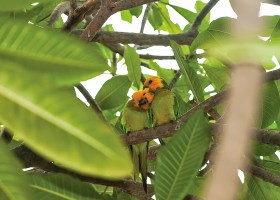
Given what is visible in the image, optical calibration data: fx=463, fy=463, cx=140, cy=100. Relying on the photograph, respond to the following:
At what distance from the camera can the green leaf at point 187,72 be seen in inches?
49.0

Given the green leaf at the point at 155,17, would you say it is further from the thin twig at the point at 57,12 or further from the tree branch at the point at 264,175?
the tree branch at the point at 264,175

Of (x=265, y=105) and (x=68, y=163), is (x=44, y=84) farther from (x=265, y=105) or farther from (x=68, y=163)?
(x=265, y=105)

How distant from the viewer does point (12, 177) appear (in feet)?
1.68

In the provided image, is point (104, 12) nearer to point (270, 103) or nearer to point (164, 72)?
point (270, 103)

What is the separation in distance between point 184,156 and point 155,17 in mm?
1422

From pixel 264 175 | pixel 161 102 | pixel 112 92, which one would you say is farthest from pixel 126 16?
pixel 264 175

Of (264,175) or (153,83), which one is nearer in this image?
(264,175)

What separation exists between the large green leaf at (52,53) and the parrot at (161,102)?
134 centimetres

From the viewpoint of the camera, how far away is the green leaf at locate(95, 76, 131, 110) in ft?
4.89

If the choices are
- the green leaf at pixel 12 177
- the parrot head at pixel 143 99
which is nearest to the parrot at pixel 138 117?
the parrot head at pixel 143 99

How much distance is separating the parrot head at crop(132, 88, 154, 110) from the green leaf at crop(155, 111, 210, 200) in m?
1.03

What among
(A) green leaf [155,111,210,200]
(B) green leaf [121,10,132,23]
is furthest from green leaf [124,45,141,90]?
(B) green leaf [121,10,132,23]

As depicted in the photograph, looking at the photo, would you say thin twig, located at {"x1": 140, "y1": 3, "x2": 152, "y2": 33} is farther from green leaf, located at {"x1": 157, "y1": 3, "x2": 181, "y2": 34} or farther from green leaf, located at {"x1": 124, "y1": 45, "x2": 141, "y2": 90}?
green leaf, located at {"x1": 124, "y1": 45, "x2": 141, "y2": 90}

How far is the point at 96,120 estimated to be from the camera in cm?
29
